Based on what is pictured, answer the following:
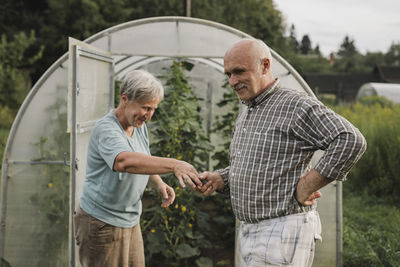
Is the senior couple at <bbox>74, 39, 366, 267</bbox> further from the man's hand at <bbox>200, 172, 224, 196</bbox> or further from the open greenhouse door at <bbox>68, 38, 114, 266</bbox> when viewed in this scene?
the open greenhouse door at <bbox>68, 38, 114, 266</bbox>

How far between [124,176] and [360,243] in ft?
12.1

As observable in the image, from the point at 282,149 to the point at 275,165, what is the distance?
3.5 inches

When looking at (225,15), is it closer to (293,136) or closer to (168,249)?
(168,249)

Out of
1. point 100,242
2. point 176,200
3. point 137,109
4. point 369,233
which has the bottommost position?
point 369,233

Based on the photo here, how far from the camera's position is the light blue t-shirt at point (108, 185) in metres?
2.79

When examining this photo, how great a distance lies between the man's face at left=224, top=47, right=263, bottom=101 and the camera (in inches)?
93.5

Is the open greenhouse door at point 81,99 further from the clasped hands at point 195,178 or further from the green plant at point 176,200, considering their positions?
the clasped hands at point 195,178

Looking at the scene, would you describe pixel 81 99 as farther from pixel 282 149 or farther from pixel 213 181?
pixel 282 149

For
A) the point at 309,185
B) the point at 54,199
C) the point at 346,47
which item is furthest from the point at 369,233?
the point at 346,47

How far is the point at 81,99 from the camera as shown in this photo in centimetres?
389

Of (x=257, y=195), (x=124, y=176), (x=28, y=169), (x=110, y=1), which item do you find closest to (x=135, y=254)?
(x=124, y=176)

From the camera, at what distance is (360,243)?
546 cm

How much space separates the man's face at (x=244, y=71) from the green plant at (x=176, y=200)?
106 inches

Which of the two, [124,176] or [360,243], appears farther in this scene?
[360,243]
